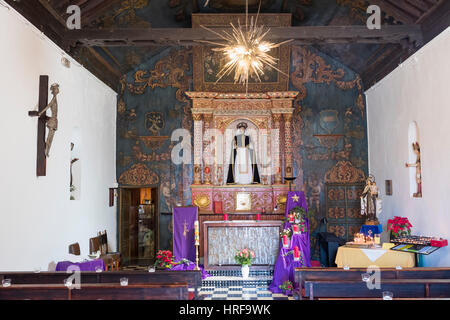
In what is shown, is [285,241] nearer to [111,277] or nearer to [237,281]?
[237,281]

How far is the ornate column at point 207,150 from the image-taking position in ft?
36.8

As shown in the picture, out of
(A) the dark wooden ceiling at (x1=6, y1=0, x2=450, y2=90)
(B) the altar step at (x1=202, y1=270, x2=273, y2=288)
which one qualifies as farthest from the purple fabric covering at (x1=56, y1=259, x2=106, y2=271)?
(A) the dark wooden ceiling at (x1=6, y1=0, x2=450, y2=90)

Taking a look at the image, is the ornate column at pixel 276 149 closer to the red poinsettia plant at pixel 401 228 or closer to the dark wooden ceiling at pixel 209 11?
the dark wooden ceiling at pixel 209 11

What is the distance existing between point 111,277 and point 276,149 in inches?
266

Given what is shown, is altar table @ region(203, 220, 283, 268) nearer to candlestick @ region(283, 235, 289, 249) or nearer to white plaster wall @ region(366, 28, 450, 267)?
candlestick @ region(283, 235, 289, 249)

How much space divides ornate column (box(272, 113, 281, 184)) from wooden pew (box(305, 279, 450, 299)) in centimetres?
630

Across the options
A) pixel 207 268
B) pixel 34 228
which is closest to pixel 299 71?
pixel 207 268

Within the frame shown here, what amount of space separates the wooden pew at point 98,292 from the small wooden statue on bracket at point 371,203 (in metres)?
6.18

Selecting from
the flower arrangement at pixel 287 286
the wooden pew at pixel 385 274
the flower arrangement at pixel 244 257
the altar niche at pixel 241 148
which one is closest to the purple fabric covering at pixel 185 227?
the altar niche at pixel 241 148

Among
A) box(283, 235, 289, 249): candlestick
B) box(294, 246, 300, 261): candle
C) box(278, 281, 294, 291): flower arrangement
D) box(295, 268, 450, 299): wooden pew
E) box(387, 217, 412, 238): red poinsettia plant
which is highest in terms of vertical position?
box(387, 217, 412, 238): red poinsettia plant

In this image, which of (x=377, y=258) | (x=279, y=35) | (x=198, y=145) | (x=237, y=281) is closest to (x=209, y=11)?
(x=279, y=35)

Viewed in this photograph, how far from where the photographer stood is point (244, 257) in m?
8.98

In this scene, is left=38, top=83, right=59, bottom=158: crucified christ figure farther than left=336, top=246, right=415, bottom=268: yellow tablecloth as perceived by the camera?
No

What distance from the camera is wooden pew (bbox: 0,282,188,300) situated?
4.46 metres
